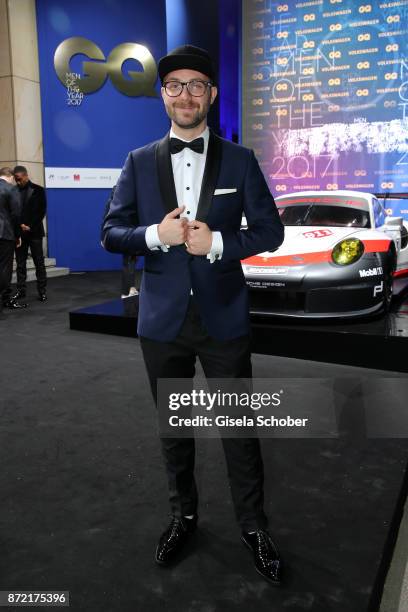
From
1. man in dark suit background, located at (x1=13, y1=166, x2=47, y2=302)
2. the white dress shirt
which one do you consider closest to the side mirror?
the white dress shirt

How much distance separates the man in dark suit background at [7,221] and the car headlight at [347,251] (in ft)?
10.4

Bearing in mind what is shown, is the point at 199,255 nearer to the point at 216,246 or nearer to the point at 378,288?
the point at 216,246

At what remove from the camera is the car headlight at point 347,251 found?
12.3 feet

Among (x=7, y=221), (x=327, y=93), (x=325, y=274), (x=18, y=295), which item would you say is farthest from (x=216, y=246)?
(x=327, y=93)

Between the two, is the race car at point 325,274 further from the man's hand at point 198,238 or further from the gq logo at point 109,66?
the gq logo at point 109,66

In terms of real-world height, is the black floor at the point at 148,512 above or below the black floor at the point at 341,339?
below

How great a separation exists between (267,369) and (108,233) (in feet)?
7.18

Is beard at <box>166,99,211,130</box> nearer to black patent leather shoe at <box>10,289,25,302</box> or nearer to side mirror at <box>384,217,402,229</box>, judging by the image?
side mirror at <box>384,217,402,229</box>

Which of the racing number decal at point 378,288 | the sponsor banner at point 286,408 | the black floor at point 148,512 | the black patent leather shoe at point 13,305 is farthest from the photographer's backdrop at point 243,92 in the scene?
the black floor at point 148,512

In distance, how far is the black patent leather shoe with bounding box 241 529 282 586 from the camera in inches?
63.5

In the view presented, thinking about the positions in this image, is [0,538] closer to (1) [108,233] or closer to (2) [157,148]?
(1) [108,233]

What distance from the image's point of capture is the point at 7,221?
5203 mm

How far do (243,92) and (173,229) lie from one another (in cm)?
700

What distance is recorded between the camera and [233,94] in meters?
9.57
